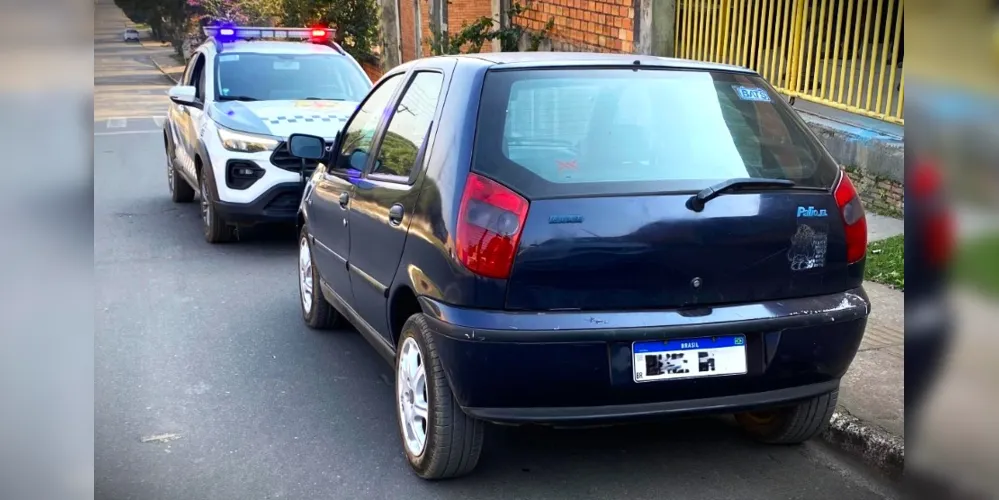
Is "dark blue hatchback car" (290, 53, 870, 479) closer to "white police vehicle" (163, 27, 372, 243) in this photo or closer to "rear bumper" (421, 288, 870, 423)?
"rear bumper" (421, 288, 870, 423)

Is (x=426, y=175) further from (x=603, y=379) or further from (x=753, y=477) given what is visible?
(x=753, y=477)

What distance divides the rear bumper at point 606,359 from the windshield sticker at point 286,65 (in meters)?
6.39

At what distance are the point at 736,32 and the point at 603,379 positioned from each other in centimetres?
798

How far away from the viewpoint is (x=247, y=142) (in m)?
8.14

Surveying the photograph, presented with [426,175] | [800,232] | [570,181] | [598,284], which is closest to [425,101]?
[426,175]

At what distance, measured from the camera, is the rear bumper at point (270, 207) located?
8039 millimetres

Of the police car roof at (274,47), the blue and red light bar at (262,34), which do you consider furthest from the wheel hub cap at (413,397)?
the blue and red light bar at (262,34)

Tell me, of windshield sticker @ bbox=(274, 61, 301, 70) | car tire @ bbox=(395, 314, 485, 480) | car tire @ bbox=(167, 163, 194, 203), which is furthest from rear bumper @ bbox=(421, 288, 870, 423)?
car tire @ bbox=(167, 163, 194, 203)

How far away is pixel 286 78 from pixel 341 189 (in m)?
4.67

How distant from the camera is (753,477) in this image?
396 centimetres

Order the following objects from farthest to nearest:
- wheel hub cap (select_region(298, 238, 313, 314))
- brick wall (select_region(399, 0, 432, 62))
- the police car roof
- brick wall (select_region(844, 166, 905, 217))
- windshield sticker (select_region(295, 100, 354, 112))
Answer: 1. brick wall (select_region(399, 0, 432, 62))
2. the police car roof
3. windshield sticker (select_region(295, 100, 354, 112))
4. brick wall (select_region(844, 166, 905, 217))
5. wheel hub cap (select_region(298, 238, 313, 314))

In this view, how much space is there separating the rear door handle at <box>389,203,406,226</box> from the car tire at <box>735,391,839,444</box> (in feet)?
5.75

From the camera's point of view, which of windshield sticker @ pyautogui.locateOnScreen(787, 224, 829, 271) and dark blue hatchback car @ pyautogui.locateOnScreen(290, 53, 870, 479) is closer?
dark blue hatchback car @ pyautogui.locateOnScreen(290, 53, 870, 479)

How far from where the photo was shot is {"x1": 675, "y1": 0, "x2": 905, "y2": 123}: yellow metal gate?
838 cm
